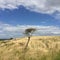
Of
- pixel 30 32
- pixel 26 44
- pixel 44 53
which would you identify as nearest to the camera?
pixel 44 53

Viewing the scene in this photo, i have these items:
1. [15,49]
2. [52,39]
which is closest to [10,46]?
[15,49]

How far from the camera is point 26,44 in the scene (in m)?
16.2

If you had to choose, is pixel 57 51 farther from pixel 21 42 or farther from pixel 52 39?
pixel 21 42

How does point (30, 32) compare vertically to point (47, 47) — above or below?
above

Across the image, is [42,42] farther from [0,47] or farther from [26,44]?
[0,47]

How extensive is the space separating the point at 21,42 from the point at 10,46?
0.97 m

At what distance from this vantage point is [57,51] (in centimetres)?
1530

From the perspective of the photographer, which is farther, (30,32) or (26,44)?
(30,32)

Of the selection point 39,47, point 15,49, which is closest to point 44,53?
point 39,47

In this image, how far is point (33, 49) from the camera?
15.6 m

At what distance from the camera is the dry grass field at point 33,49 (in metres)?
14.9

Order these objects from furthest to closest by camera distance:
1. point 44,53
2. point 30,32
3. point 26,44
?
point 30,32 → point 26,44 → point 44,53

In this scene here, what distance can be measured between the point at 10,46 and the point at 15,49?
885 mm

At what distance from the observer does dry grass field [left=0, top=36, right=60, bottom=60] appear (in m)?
14.9
